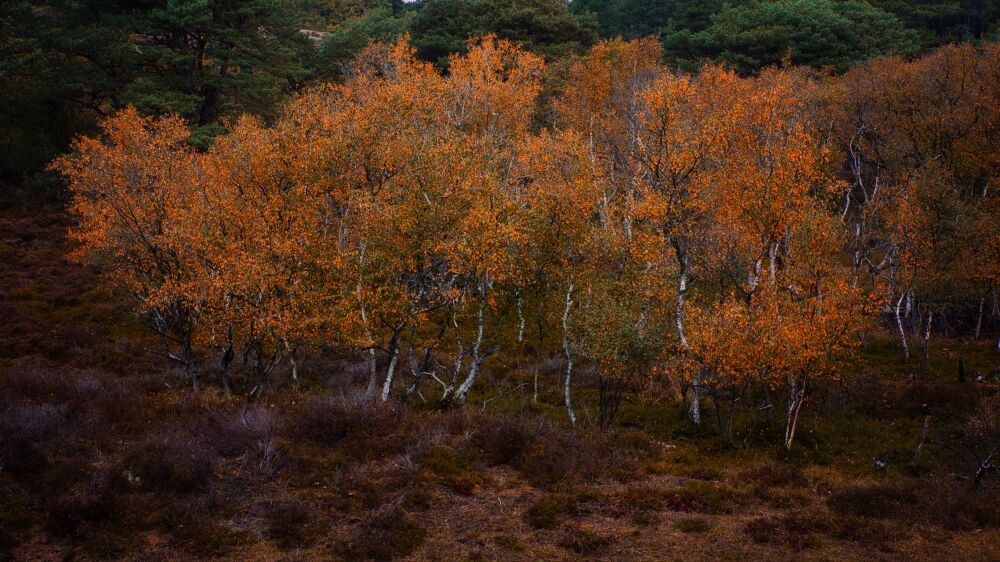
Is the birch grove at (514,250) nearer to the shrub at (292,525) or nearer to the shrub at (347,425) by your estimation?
the shrub at (347,425)

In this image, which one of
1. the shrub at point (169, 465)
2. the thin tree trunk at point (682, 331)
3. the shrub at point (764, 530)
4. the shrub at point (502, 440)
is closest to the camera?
the shrub at point (764, 530)

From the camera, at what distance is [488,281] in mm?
27156

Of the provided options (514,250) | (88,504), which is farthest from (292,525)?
(514,250)

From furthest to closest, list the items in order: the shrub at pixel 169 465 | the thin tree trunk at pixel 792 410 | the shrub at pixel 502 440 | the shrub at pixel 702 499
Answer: the thin tree trunk at pixel 792 410 < the shrub at pixel 502 440 < the shrub at pixel 702 499 < the shrub at pixel 169 465

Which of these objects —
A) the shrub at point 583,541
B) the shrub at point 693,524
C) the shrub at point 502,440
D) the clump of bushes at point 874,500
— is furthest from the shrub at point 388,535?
the clump of bushes at point 874,500

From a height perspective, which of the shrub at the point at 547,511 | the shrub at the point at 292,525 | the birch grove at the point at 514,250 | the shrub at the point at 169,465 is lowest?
the shrub at the point at 547,511

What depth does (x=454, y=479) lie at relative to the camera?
18.8 metres

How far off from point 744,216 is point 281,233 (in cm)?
1847

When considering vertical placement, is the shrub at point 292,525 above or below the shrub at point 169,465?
below

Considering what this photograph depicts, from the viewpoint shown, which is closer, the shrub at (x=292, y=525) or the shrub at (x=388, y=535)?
the shrub at (x=388, y=535)

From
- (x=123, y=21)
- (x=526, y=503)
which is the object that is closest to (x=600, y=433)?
(x=526, y=503)

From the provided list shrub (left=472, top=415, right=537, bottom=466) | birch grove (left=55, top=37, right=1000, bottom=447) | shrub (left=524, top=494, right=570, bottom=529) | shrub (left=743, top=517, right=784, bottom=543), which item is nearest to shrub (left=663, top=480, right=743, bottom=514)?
shrub (left=743, top=517, right=784, bottom=543)

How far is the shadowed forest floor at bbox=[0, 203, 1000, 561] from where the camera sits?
1507 cm

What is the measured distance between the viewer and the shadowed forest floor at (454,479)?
1507 cm
